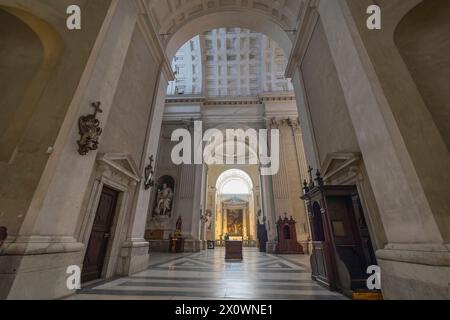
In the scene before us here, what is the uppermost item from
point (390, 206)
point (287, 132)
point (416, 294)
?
point (287, 132)

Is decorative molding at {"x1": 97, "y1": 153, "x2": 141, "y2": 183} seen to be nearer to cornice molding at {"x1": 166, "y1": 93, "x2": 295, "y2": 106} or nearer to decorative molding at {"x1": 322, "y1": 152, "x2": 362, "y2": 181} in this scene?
decorative molding at {"x1": 322, "y1": 152, "x2": 362, "y2": 181}

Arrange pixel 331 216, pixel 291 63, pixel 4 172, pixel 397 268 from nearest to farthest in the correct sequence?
pixel 397 268, pixel 4 172, pixel 331 216, pixel 291 63

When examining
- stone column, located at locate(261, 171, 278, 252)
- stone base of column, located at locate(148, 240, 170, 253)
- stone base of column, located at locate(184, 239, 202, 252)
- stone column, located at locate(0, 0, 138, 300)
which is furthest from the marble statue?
stone column, located at locate(0, 0, 138, 300)

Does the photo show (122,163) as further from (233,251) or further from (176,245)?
(176,245)

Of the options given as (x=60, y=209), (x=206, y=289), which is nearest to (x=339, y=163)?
(x=206, y=289)

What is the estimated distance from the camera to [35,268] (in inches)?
104

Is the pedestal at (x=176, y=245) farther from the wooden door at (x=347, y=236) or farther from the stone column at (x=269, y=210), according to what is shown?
the wooden door at (x=347, y=236)

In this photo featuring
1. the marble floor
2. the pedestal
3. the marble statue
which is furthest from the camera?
the marble statue

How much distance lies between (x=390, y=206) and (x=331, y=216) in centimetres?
138

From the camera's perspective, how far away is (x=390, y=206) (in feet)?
9.55

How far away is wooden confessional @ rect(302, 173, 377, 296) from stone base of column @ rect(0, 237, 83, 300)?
14.5ft

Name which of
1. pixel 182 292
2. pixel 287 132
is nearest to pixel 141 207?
pixel 182 292

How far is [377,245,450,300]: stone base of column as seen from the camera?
2.20m
